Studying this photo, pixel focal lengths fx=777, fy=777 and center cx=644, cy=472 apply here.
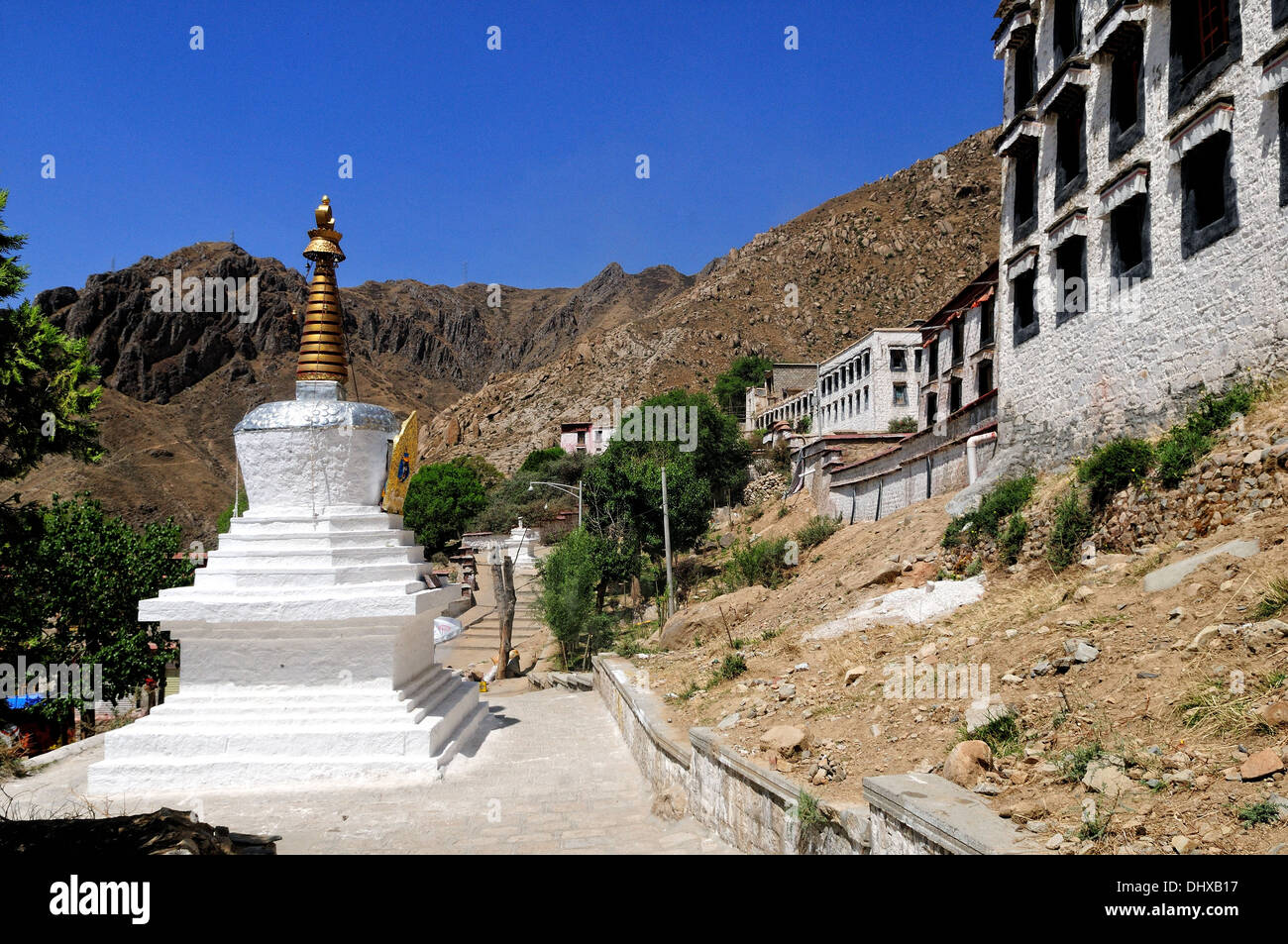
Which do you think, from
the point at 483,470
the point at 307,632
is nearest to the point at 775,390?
the point at 483,470

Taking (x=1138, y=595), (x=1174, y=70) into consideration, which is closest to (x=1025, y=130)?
(x=1174, y=70)

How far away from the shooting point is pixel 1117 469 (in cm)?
1145

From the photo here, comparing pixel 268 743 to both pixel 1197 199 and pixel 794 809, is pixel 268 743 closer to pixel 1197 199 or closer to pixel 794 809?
pixel 794 809

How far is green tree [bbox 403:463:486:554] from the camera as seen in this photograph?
68.4 meters

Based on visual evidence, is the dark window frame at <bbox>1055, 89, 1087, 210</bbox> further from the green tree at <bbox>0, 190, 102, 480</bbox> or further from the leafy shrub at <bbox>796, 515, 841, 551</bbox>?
the green tree at <bbox>0, 190, 102, 480</bbox>

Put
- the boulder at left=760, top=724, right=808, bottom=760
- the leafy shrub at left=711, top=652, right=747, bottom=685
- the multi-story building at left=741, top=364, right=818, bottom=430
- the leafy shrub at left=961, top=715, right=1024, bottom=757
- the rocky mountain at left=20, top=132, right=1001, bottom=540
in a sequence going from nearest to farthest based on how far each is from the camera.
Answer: the leafy shrub at left=961, top=715, right=1024, bottom=757 < the boulder at left=760, top=724, right=808, bottom=760 < the leafy shrub at left=711, top=652, right=747, bottom=685 < the multi-story building at left=741, top=364, right=818, bottom=430 < the rocky mountain at left=20, top=132, right=1001, bottom=540

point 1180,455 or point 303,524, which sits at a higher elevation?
point 1180,455

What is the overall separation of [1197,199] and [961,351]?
59.0ft

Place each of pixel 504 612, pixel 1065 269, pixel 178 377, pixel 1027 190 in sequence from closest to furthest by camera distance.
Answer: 1. pixel 1065 269
2. pixel 1027 190
3. pixel 504 612
4. pixel 178 377

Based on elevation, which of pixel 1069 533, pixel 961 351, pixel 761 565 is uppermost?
pixel 961 351

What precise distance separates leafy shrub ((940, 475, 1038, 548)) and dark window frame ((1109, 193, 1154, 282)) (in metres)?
4.01

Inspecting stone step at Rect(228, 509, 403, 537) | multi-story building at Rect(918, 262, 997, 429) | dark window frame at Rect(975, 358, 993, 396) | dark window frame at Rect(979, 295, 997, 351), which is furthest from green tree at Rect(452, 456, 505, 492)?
stone step at Rect(228, 509, 403, 537)

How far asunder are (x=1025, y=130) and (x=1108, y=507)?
9250mm
